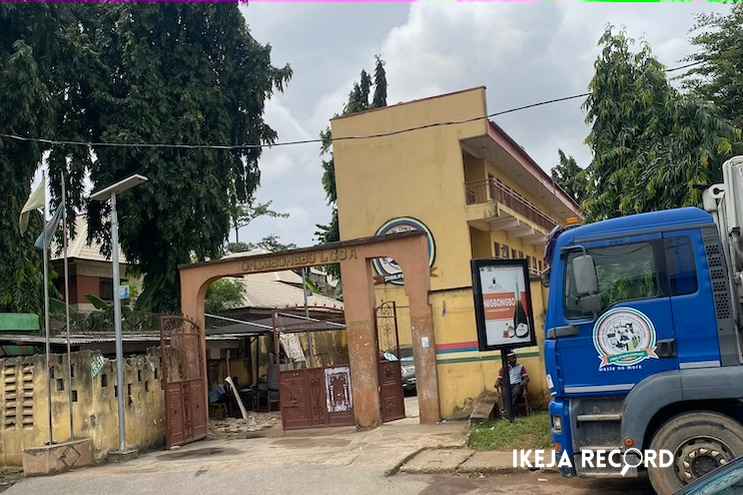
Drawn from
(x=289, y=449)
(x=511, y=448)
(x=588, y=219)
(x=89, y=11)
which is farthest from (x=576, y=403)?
(x=89, y=11)

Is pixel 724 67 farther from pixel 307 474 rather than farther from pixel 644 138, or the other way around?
pixel 307 474

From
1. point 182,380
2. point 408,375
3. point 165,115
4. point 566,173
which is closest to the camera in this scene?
point 182,380

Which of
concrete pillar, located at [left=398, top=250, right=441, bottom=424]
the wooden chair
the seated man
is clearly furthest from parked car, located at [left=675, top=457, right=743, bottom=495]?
concrete pillar, located at [left=398, top=250, right=441, bottom=424]

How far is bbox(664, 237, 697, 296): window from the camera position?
683 centimetres

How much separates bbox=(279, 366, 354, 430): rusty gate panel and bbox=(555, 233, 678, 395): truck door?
8.04 meters

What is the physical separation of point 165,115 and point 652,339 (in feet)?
70.1

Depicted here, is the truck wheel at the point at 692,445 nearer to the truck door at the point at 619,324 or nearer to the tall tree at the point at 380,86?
the truck door at the point at 619,324

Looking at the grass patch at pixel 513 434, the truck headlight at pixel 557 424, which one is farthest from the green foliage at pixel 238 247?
the truck headlight at pixel 557 424

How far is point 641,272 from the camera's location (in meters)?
6.97

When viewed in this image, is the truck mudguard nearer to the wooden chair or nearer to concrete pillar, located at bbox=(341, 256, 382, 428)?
the wooden chair

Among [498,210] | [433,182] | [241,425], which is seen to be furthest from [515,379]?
[433,182]

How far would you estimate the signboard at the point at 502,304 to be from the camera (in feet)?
38.6

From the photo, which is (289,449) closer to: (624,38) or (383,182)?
(624,38)

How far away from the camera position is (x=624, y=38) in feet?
44.7
